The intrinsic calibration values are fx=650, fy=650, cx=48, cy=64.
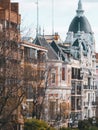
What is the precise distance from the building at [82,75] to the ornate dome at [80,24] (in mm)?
3207

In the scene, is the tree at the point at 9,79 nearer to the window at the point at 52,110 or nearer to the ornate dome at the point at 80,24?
the window at the point at 52,110

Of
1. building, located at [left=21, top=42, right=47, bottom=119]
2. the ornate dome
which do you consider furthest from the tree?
the ornate dome

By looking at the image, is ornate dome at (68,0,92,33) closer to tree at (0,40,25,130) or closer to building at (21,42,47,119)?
building at (21,42,47,119)

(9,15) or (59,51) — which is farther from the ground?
(9,15)

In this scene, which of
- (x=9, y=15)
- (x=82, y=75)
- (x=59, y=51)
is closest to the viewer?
(x=9, y=15)

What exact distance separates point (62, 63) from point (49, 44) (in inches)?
109

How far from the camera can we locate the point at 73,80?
78938 millimetres

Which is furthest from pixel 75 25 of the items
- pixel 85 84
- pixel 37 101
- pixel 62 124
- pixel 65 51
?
pixel 37 101

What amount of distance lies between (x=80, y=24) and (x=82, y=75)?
21.5 metres

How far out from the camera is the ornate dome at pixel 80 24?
10225 centimetres

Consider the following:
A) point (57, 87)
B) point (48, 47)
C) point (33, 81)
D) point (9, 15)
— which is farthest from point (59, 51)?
point (9, 15)

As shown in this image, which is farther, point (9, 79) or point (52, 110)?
point (52, 110)

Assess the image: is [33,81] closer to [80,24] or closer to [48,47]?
[48,47]

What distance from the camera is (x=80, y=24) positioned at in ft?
339
